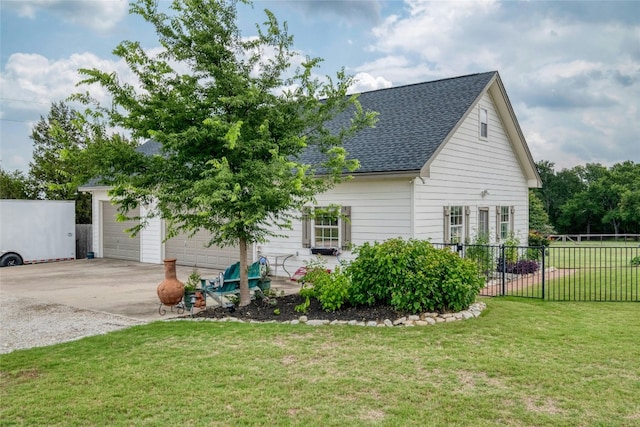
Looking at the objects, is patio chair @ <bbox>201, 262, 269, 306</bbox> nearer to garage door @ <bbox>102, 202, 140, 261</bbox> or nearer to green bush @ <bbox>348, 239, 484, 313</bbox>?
green bush @ <bbox>348, 239, 484, 313</bbox>

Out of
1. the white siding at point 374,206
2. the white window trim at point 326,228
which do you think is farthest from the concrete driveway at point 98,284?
the white siding at point 374,206

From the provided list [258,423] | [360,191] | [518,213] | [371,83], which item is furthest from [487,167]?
[258,423]

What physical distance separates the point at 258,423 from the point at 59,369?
2.84m

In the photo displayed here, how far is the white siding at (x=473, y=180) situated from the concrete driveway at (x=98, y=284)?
3.99 metres

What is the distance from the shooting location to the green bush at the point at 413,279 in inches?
298

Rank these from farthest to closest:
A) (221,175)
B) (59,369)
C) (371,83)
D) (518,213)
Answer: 1. (371,83)
2. (518,213)
3. (221,175)
4. (59,369)

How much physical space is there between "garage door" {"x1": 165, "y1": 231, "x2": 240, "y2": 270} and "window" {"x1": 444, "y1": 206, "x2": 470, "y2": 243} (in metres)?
6.31

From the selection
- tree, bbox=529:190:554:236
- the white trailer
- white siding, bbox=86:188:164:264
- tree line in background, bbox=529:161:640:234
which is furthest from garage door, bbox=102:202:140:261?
tree line in background, bbox=529:161:640:234

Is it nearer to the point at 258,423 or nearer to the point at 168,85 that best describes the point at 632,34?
the point at 168,85

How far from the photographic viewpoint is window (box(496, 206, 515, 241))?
51.1 feet

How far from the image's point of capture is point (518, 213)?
17094 mm

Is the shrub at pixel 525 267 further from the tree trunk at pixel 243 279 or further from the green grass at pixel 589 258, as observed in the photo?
the tree trunk at pixel 243 279

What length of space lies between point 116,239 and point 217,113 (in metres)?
12.7

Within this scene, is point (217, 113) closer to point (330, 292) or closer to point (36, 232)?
point (330, 292)
